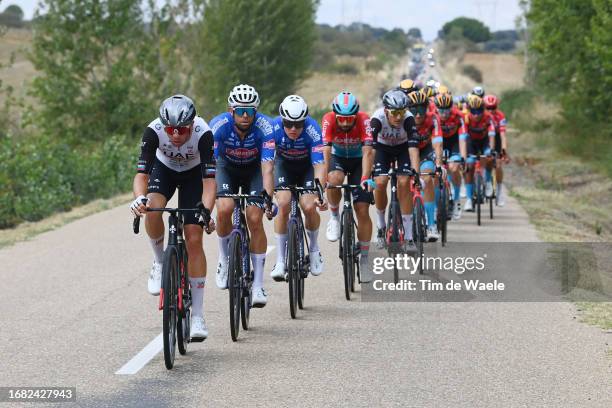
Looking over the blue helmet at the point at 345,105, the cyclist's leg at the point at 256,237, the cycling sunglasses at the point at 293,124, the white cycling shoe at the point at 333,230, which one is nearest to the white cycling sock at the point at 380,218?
the white cycling shoe at the point at 333,230

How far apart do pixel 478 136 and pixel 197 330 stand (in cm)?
1233

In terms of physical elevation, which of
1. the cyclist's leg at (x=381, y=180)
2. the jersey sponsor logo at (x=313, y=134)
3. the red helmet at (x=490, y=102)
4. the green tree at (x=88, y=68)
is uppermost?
the green tree at (x=88, y=68)

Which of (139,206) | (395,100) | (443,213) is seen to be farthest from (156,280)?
(443,213)

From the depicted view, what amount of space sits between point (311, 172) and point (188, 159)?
287 cm

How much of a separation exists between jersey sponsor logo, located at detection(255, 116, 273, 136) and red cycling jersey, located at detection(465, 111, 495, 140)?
10491 millimetres

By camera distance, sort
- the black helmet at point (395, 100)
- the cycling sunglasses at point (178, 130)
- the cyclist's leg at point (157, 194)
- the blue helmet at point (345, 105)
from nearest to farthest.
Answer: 1. the cycling sunglasses at point (178, 130)
2. the cyclist's leg at point (157, 194)
3. the blue helmet at point (345, 105)
4. the black helmet at point (395, 100)

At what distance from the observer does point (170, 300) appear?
8430 mm

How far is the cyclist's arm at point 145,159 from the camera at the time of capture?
29.5 ft

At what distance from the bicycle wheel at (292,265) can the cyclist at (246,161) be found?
33 centimetres

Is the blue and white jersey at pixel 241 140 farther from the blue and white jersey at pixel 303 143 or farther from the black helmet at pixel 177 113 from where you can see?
the black helmet at pixel 177 113

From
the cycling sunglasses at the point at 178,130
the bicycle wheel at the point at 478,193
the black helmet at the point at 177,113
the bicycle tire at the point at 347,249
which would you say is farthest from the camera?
the bicycle wheel at the point at 478,193

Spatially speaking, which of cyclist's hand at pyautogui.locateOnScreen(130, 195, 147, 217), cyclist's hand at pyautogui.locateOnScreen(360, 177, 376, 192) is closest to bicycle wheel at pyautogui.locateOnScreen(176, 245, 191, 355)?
cyclist's hand at pyautogui.locateOnScreen(130, 195, 147, 217)

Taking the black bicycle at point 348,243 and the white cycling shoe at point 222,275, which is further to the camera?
the black bicycle at point 348,243

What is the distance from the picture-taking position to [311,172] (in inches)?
473
